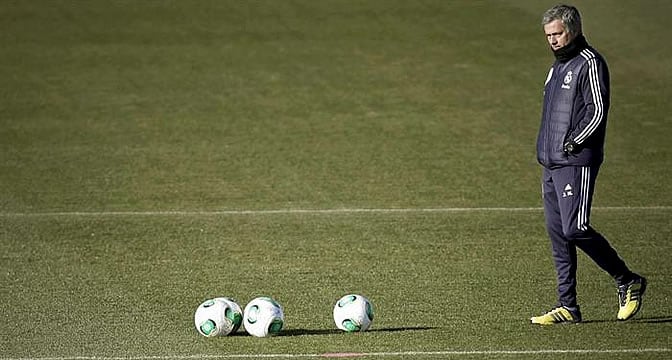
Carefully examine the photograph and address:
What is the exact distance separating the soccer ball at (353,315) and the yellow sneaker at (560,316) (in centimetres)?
133

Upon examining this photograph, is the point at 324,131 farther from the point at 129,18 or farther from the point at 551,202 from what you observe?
the point at 551,202

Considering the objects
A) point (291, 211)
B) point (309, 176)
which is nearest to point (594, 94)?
point (291, 211)

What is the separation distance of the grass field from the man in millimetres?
332

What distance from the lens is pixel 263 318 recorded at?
9.36m

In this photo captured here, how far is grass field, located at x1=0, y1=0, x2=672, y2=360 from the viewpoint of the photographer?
10.0m

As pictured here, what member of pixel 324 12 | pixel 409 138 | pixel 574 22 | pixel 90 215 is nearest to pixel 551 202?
pixel 574 22

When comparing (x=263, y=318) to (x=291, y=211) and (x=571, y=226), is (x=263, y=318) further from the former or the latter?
(x=291, y=211)

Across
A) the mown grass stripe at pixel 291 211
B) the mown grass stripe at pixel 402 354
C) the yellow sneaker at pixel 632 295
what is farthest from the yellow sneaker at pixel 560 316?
the mown grass stripe at pixel 291 211

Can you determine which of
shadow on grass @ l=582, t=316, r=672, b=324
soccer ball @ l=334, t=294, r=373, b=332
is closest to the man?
shadow on grass @ l=582, t=316, r=672, b=324

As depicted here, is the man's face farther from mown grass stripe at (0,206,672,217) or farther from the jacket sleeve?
mown grass stripe at (0,206,672,217)

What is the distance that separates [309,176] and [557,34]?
898cm

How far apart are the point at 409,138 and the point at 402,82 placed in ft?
10.3

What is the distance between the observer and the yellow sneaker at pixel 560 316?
31.9ft

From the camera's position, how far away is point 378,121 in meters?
21.1
